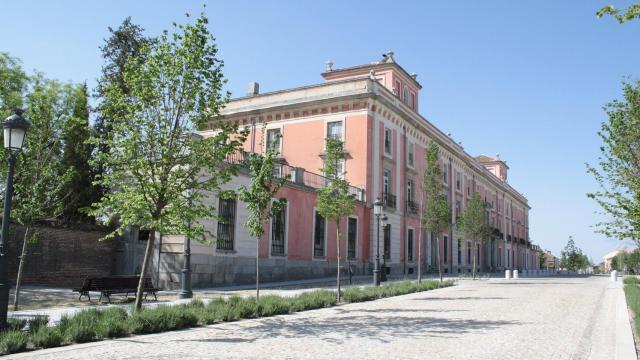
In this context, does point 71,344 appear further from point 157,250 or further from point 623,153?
point 623,153

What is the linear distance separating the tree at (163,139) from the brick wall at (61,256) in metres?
10.9

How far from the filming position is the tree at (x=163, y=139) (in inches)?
398

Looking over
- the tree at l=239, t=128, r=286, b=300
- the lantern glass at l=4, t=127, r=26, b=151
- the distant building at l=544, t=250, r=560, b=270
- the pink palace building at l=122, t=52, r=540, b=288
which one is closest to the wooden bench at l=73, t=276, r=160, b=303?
the tree at l=239, t=128, r=286, b=300

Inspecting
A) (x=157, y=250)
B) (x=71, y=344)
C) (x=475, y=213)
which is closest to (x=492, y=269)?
(x=475, y=213)

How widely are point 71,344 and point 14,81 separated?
2079 centimetres

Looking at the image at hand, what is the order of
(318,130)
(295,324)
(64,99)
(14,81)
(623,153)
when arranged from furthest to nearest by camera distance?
(318,130)
(14,81)
(64,99)
(623,153)
(295,324)

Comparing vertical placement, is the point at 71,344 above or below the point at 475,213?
below

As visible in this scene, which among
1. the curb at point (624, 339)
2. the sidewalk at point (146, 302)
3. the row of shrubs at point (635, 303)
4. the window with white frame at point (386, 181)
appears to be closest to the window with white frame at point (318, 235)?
the sidewalk at point (146, 302)

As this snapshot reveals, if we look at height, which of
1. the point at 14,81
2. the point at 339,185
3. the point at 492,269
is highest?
the point at 14,81

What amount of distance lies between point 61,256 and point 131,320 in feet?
45.5

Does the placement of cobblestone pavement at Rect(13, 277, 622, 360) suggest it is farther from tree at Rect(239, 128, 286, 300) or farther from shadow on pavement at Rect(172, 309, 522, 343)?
tree at Rect(239, 128, 286, 300)

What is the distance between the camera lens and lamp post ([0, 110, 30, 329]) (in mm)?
7973

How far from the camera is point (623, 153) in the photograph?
13.6m

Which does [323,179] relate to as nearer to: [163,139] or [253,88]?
[253,88]
